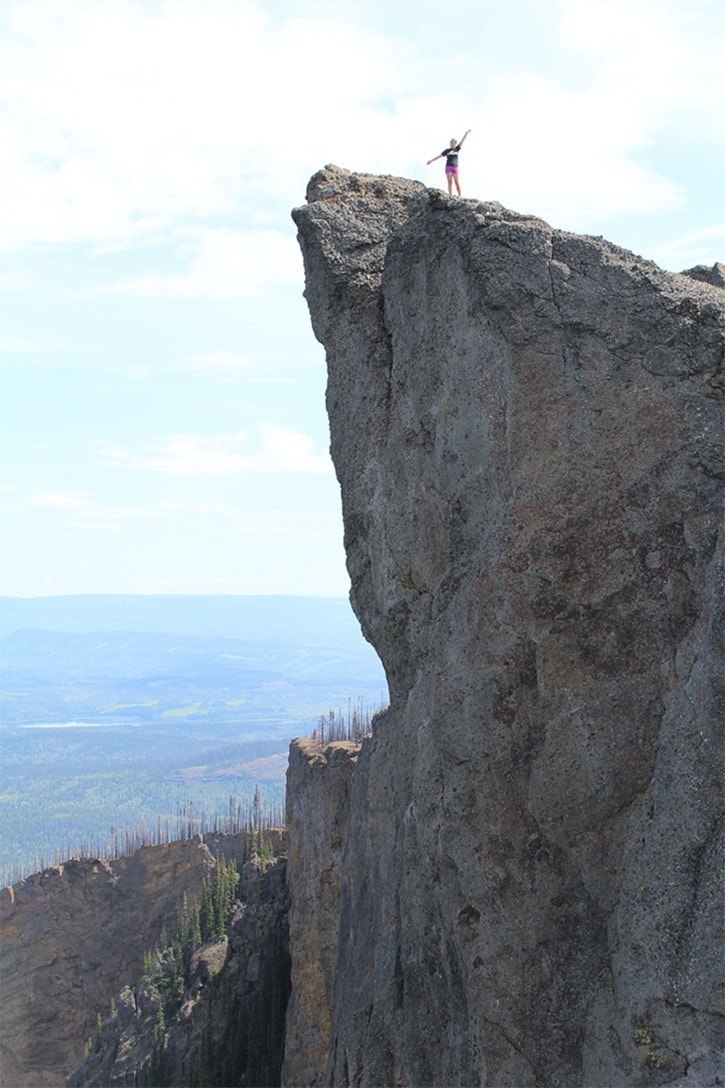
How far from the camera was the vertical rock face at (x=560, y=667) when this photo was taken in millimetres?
9812

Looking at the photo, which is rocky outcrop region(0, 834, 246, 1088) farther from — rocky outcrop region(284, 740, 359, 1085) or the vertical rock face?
the vertical rock face

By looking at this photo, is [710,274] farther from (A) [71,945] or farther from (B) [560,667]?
(A) [71,945]

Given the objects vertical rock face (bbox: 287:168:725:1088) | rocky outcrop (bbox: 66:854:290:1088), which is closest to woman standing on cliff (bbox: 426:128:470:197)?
vertical rock face (bbox: 287:168:725:1088)

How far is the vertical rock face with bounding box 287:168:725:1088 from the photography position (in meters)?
9.81

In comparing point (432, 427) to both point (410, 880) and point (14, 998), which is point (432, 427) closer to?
point (410, 880)

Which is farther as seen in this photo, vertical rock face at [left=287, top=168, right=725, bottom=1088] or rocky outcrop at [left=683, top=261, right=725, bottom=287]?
rocky outcrop at [left=683, top=261, right=725, bottom=287]

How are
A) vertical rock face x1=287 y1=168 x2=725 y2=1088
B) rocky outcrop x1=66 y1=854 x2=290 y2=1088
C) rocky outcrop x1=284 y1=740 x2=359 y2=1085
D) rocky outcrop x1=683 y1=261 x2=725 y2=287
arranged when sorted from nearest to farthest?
vertical rock face x1=287 y1=168 x2=725 y2=1088, rocky outcrop x1=683 y1=261 x2=725 y2=287, rocky outcrop x1=284 y1=740 x2=359 y2=1085, rocky outcrop x1=66 y1=854 x2=290 y2=1088

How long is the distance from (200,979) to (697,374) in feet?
163

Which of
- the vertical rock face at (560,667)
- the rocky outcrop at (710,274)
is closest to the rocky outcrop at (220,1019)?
the vertical rock face at (560,667)

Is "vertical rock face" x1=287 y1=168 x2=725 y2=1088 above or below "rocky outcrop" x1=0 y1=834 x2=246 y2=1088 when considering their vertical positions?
above

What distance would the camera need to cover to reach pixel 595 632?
1063 centimetres

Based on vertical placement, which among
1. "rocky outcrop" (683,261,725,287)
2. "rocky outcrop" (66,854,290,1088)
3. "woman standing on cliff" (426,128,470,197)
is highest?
"woman standing on cliff" (426,128,470,197)

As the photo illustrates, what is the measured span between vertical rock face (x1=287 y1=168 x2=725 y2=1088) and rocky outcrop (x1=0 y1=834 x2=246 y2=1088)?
60.1m

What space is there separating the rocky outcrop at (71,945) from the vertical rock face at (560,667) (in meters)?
60.1
